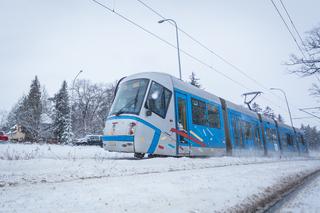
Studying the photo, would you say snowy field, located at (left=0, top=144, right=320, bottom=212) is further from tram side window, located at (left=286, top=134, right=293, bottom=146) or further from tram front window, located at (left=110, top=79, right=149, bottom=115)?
tram side window, located at (left=286, top=134, right=293, bottom=146)

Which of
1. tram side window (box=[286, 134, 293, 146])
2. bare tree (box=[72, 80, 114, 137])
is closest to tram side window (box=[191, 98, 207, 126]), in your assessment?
tram side window (box=[286, 134, 293, 146])

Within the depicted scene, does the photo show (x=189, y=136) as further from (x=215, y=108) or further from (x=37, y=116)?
(x=37, y=116)

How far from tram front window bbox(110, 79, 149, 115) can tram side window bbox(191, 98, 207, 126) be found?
2798mm

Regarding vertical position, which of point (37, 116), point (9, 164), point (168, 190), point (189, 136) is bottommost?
point (168, 190)

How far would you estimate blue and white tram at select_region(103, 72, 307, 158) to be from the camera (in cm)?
789

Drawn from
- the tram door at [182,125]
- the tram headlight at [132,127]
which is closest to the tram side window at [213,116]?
the tram door at [182,125]

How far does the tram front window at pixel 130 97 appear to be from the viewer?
27.0 ft

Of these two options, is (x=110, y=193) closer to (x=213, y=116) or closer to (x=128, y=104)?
(x=128, y=104)

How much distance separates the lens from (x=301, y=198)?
3.99 m

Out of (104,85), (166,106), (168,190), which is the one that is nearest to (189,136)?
(166,106)

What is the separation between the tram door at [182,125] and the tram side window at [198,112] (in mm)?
643

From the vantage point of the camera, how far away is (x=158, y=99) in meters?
8.60

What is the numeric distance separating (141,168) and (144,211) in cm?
325

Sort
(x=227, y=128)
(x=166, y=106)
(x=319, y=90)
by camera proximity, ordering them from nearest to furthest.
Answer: (x=166, y=106)
(x=227, y=128)
(x=319, y=90)
